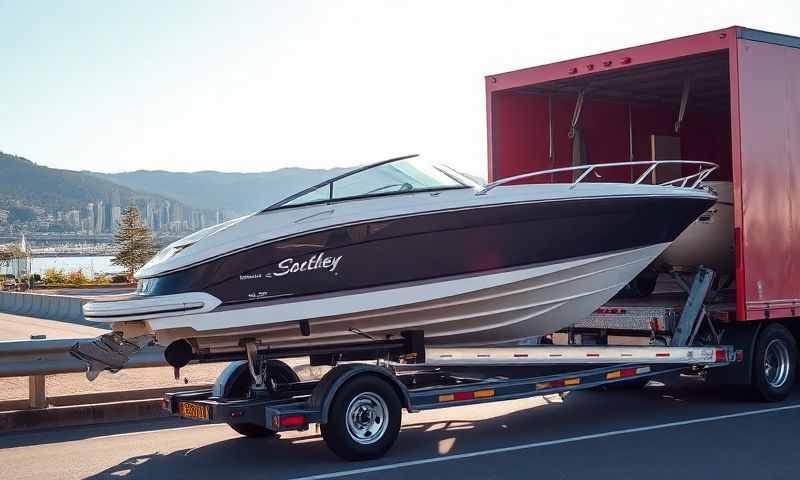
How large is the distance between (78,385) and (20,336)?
884cm

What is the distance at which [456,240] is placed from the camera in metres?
8.09

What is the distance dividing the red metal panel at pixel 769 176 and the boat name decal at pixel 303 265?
4138mm

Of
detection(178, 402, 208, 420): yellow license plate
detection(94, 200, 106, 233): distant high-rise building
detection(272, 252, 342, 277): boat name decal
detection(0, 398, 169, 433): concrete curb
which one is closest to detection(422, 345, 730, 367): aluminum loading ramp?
detection(272, 252, 342, 277): boat name decal

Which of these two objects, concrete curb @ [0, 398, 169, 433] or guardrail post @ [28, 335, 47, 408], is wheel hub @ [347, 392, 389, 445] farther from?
guardrail post @ [28, 335, 47, 408]

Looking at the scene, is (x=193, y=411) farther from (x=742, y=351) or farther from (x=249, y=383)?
(x=742, y=351)

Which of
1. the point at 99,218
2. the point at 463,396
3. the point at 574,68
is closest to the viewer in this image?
the point at 463,396

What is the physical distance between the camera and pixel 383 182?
811 cm

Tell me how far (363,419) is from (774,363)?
194 inches

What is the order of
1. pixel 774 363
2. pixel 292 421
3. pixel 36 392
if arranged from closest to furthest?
1. pixel 292 421
2. pixel 36 392
3. pixel 774 363

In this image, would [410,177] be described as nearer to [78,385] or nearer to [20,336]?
[78,385]

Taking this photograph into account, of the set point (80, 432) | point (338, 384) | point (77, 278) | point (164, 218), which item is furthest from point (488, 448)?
point (164, 218)

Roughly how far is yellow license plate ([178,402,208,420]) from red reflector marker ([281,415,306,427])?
631 millimetres

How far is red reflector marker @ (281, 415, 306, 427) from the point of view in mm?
7184

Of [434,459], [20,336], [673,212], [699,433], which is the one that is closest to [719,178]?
[673,212]
